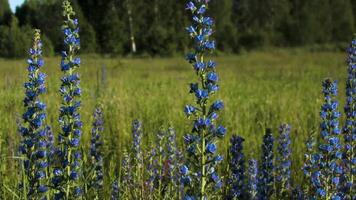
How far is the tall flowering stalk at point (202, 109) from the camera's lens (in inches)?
81.7

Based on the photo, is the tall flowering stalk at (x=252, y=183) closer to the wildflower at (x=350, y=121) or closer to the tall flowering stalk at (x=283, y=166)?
the tall flowering stalk at (x=283, y=166)

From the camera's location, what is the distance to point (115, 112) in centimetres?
706

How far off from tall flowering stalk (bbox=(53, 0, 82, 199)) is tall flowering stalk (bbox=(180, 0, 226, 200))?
712mm

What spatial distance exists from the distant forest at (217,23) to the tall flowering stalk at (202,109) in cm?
2209

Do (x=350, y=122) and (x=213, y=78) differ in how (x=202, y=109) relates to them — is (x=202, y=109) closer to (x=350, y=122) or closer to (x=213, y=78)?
(x=213, y=78)

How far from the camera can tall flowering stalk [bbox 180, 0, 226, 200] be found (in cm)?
208

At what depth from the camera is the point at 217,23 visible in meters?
39.6

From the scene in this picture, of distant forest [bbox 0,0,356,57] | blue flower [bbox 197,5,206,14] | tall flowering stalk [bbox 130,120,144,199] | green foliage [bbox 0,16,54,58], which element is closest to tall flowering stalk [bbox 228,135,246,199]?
tall flowering stalk [bbox 130,120,144,199]

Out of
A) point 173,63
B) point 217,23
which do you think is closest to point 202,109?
point 173,63

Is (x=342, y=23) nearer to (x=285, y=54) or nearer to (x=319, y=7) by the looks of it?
(x=319, y=7)

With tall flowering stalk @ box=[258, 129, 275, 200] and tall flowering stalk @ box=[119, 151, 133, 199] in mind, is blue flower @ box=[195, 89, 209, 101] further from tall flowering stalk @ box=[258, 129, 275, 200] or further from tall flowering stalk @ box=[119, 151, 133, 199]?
tall flowering stalk @ box=[258, 129, 275, 200]

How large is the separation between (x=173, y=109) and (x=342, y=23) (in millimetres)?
36984

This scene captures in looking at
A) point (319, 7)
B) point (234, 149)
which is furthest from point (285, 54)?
point (234, 149)

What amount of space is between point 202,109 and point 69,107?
2.70 ft
